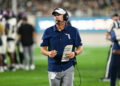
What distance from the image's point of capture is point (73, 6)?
40438mm

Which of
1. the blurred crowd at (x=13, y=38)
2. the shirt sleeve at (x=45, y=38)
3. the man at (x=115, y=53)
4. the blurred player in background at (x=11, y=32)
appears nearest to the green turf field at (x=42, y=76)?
the blurred crowd at (x=13, y=38)

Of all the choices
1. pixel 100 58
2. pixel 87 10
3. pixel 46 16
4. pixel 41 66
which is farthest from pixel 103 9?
pixel 41 66

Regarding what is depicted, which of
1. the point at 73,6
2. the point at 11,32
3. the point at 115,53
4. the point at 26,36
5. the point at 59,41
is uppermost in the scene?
the point at 73,6

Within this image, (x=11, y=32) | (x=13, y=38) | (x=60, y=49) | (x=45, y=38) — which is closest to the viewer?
(x=60, y=49)

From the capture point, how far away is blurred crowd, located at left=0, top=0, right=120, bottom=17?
3897 cm

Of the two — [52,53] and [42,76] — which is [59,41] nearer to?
[52,53]

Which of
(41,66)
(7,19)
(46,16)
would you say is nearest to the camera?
(7,19)

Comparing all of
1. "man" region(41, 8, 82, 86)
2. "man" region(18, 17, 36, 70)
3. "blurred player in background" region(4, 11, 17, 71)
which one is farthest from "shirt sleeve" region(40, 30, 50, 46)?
"man" region(18, 17, 36, 70)

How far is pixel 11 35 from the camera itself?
782 inches

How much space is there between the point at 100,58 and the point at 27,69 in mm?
6235

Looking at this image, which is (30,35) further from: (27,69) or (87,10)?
(87,10)

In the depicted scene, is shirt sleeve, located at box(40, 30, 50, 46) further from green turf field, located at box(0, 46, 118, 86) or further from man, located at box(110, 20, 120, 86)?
green turf field, located at box(0, 46, 118, 86)

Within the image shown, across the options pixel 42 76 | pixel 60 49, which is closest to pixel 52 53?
pixel 60 49

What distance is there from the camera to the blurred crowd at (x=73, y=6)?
38969 mm
